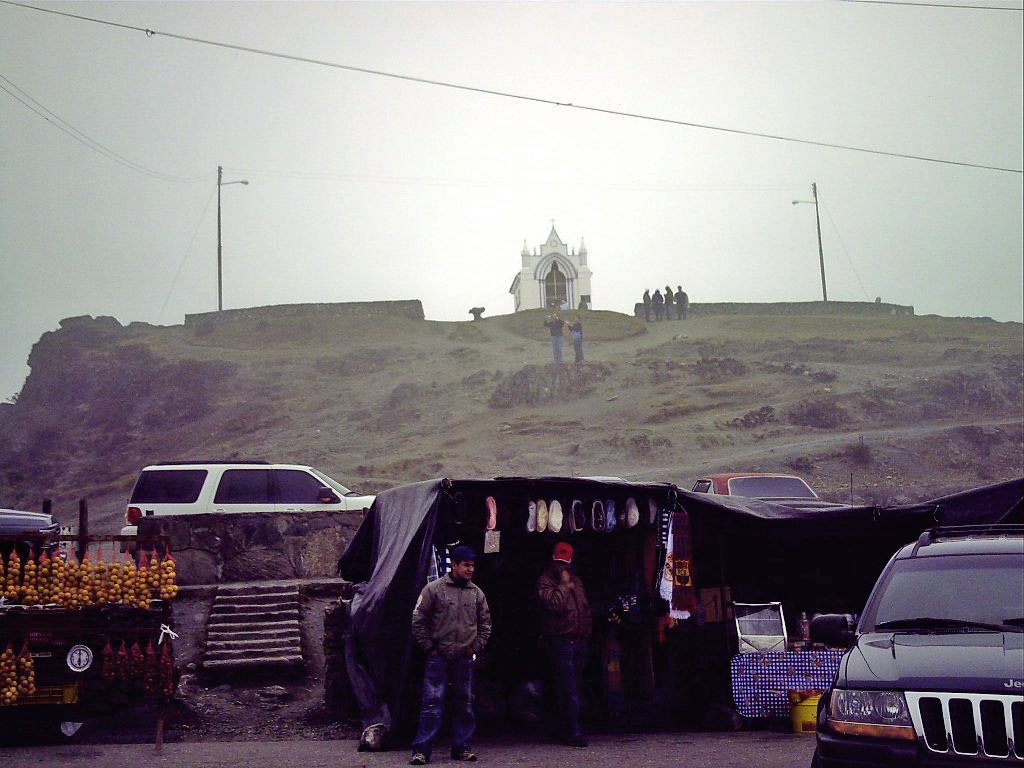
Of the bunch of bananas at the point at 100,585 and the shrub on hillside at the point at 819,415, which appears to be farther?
the shrub on hillside at the point at 819,415

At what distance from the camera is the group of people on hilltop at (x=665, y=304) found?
186 ft

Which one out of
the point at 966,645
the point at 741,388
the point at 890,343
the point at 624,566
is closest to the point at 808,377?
the point at 741,388

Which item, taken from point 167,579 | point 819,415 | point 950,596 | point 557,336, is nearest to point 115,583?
point 167,579

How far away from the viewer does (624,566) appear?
10992 millimetres

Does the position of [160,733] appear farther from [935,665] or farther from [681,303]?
[681,303]

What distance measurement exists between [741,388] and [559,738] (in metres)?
30.2

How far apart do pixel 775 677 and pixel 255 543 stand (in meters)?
7.48

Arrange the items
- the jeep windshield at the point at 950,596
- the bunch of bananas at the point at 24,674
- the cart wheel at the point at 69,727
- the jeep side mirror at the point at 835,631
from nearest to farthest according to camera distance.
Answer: the jeep windshield at the point at 950,596 → the jeep side mirror at the point at 835,631 → the bunch of bananas at the point at 24,674 → the cart wheel at the point at 69,727

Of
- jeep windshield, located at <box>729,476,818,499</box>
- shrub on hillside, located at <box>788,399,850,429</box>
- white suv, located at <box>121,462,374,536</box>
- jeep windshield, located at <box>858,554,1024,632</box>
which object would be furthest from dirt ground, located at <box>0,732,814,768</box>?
shrub on hillside, located at <box>788,399,850,429</box>

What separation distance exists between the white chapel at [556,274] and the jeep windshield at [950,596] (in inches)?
2906

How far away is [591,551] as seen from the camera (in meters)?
11.3

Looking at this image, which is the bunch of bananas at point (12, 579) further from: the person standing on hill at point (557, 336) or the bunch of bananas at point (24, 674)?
the person standing on hill at point (557, 336)

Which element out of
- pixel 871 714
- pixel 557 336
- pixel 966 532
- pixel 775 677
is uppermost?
pixel 557 336

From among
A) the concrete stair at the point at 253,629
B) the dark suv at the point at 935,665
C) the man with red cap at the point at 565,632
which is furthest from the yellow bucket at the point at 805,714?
the concrete stair at the point at 253,629
